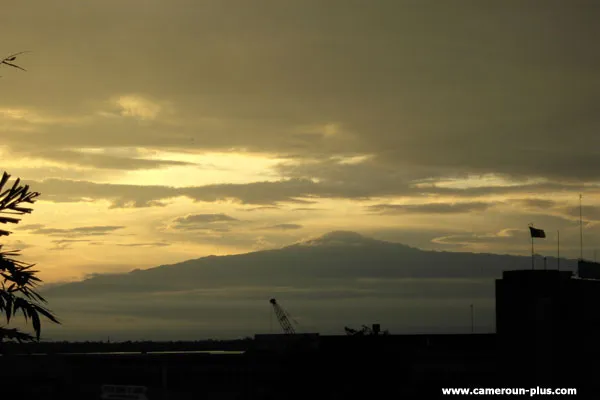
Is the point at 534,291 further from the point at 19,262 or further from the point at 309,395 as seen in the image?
the point at 19,262

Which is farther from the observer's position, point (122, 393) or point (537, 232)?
point (537, 232)

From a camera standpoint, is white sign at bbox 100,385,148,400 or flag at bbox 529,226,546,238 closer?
white sign at bbox 100,385,148,400

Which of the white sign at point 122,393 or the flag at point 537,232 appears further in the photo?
the flag at point 537,232

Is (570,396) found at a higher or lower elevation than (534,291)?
lower

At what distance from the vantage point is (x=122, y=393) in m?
41.4

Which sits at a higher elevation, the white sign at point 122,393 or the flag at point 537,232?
the flag at point 537,232

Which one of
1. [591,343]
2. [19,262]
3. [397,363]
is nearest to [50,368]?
[397,363]

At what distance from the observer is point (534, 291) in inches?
4262

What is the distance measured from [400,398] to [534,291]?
25.4 metres

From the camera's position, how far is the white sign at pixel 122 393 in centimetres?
4017

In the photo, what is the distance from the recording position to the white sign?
40169 millimetres

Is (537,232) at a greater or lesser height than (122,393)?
greater

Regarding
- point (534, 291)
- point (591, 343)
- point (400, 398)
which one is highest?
point (534, 291)

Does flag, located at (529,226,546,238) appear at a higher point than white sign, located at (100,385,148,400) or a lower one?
higher
